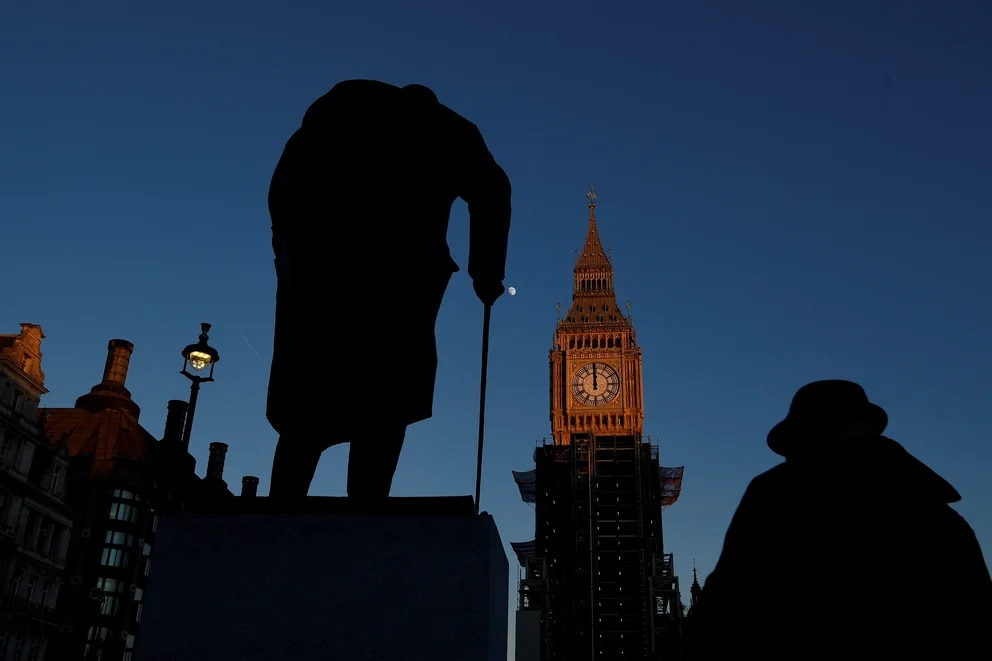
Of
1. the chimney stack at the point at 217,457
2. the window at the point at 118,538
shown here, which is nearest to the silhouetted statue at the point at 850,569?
the window at the point at 118,538

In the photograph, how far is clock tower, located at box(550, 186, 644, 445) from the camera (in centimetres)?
8975

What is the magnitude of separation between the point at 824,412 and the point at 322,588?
2.24 meters

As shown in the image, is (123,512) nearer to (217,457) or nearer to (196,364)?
(217,457)

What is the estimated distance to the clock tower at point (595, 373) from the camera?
89750mm

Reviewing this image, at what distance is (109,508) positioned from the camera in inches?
2477

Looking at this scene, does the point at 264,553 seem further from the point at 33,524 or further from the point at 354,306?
the point at 33,524

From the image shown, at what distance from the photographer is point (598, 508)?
78.8 metres

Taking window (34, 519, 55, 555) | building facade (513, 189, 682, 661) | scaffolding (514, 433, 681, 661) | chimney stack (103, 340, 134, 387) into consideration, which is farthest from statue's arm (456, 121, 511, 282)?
chimney stack (103, 340, 134, 387)

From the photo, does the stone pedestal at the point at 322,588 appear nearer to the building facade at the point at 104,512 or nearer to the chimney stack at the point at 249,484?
the building facade at the point at 104,512

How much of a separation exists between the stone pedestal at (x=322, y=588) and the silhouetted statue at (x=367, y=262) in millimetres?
480

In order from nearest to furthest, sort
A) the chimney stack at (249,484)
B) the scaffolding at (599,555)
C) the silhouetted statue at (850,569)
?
the silhouetted statue at (850,569) < the scaffolding at (599,555) < the chimney stack at (249,484)

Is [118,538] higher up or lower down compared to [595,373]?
lower down

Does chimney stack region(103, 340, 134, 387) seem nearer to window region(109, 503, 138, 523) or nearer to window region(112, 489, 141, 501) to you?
window region(112, 489, 141, 501)

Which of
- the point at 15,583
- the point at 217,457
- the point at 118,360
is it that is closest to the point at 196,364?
the point at 15,583
